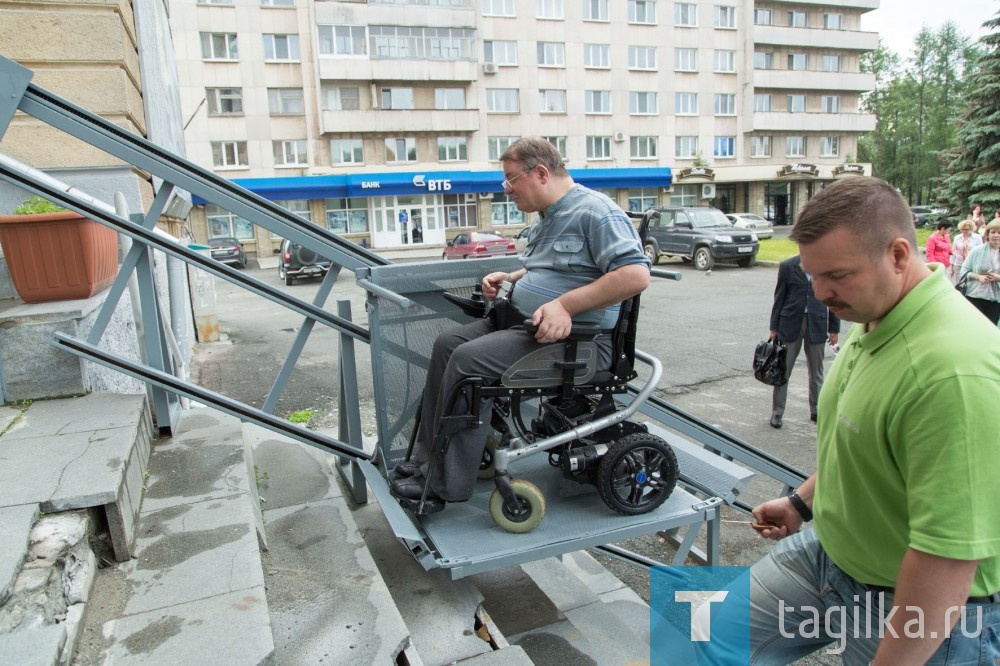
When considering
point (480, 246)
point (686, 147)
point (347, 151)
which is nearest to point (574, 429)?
point (480, 246)

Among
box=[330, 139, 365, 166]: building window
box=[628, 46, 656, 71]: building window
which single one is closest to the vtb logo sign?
box=[330, 139, 365, 166]: building window

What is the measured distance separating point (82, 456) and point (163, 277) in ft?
14.2

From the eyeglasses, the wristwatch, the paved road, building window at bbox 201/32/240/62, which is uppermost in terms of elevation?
building window at bbox 201/32/240/62

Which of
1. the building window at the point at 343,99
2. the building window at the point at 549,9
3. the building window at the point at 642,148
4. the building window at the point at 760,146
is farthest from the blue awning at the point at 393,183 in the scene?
the building window at the point at 760,146

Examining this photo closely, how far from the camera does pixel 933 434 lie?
133cm

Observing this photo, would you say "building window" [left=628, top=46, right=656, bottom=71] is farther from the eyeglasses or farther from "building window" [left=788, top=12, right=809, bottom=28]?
the eyeglasses

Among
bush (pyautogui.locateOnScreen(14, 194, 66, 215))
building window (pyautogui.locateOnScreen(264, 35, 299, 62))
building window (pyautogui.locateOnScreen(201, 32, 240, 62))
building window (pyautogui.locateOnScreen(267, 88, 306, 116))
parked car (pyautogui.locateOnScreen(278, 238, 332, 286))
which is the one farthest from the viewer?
building window (pyautogui.locateOnScreen(267, 88, 306, 116))

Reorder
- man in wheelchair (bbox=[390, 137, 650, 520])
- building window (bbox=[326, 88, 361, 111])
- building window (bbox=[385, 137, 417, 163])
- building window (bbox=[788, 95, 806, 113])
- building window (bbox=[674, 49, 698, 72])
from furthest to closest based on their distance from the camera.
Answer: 1. building window (bbox=[788, 95, 806, 113])
2. building window (bbox=[674, 49, 698, 72])
3. building window (bbox=[385, 137, 417, 163])
4. building window (bbox=[326, 88, 361, 111])
5. man in wheelchair (bbox=[390, 137, 650, 520])

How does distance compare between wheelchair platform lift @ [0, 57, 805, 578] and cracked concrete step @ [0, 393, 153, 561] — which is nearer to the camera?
cracked concrete step @ [0, 393, 153, 561]

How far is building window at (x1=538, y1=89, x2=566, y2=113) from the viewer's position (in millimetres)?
38812

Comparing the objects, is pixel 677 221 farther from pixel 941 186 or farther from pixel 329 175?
pixel 329 175

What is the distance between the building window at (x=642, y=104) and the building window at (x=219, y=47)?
23.3 meters

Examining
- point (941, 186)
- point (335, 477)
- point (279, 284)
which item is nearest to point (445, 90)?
point (279, 284)

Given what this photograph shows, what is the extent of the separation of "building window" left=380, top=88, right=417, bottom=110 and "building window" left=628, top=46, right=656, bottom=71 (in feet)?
47.0
